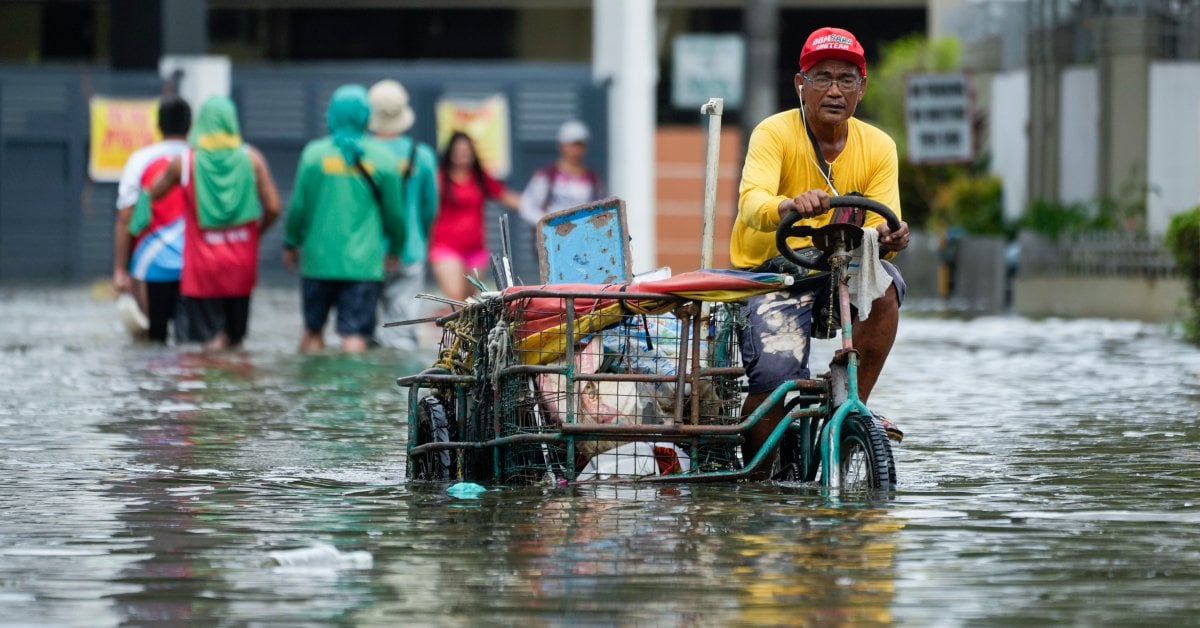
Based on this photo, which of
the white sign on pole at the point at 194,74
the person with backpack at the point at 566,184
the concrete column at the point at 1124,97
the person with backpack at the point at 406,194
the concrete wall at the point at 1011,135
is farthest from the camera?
the concrete wall at the point at 1011,135

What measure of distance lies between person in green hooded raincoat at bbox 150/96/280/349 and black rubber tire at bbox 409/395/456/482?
6641 mm

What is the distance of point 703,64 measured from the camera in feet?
90.2

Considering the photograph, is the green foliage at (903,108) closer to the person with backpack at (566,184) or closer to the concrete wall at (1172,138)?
the concrete wall at (1172,138)

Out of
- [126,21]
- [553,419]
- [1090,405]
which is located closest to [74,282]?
[126,21]

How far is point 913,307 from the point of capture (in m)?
24.9

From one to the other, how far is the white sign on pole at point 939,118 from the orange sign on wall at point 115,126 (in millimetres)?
8465

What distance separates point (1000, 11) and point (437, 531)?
23861 mm

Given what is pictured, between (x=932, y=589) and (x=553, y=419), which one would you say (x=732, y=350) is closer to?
(x=553, y=419)

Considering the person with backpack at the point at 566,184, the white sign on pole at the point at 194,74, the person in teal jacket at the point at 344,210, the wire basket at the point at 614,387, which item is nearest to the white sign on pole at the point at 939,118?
the white sign on pole at the point at 194,74

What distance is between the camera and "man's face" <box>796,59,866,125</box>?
827 cm

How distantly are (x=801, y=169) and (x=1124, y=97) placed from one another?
16.5 m

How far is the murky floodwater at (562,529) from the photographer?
19.9 ft

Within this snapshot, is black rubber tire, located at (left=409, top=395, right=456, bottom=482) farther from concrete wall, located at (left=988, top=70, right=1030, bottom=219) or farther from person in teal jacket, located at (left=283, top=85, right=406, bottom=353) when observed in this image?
concrete wall, located at (left=988, top=70, right=1030, bottom=219)

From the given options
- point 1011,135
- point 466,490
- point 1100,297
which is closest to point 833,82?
point 466,490
